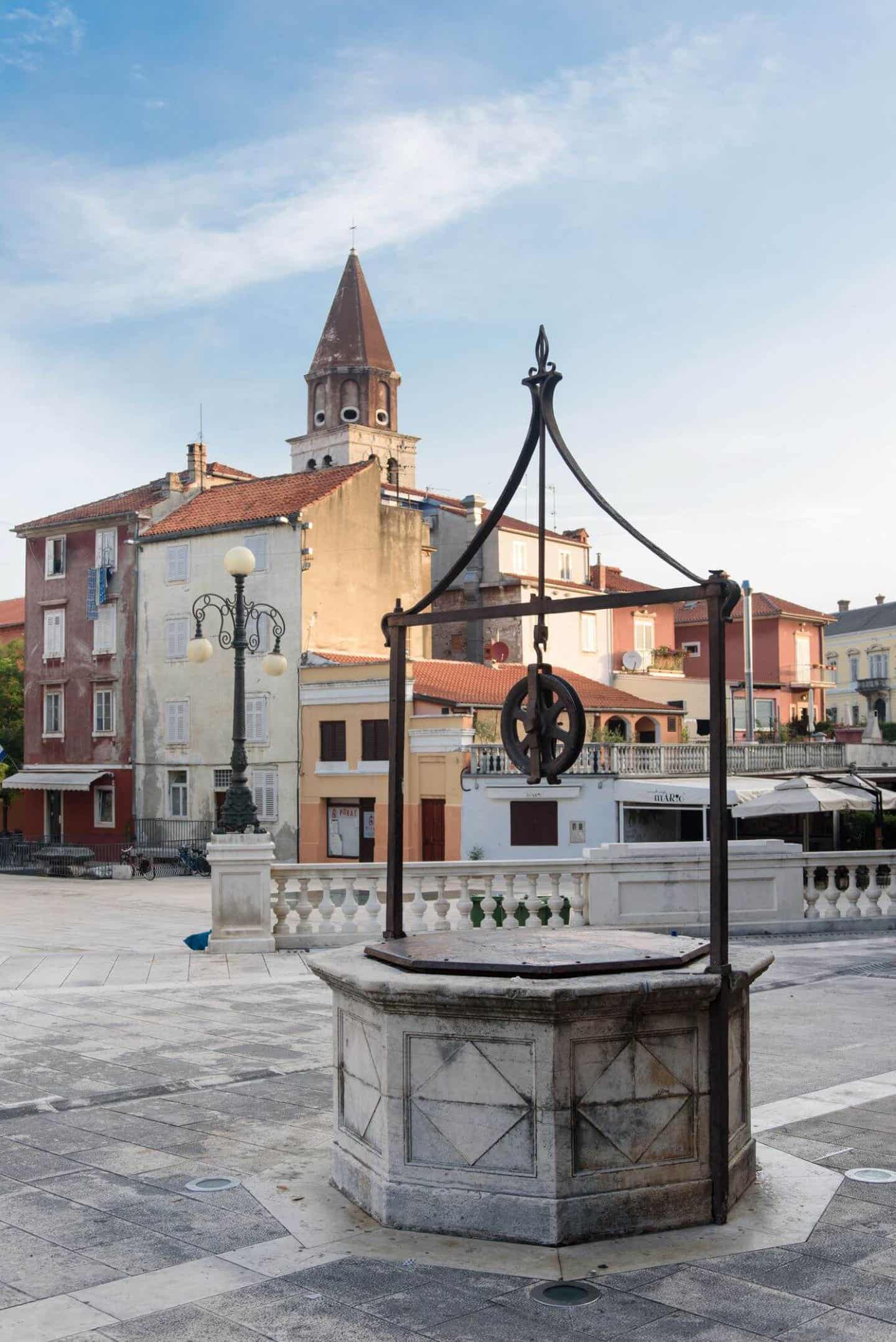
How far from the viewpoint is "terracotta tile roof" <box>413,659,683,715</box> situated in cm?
4159

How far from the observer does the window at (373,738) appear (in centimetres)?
4050

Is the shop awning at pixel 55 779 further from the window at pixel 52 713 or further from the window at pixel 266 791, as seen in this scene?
the window at pixel 266 791

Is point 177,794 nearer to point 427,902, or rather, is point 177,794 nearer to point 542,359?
point 427,902

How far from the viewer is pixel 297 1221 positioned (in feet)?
20.4

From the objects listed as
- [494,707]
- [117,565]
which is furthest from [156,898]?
[117,565]

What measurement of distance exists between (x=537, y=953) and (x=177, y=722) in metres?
40.7

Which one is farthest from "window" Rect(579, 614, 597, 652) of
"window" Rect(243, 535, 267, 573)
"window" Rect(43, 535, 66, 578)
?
"window" Rect(43, 535, 66, 578)

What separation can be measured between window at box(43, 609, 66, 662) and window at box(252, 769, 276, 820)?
11.6m

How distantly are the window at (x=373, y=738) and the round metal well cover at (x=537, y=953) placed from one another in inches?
1293

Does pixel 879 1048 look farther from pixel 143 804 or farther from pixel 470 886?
pixel 143 804

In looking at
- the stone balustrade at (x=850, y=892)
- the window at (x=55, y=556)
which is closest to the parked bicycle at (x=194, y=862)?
the window at (x=55, y=556)

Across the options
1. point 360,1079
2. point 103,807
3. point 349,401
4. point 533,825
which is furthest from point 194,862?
point 349,401

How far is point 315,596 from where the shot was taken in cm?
4344

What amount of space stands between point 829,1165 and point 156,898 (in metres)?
26.1
